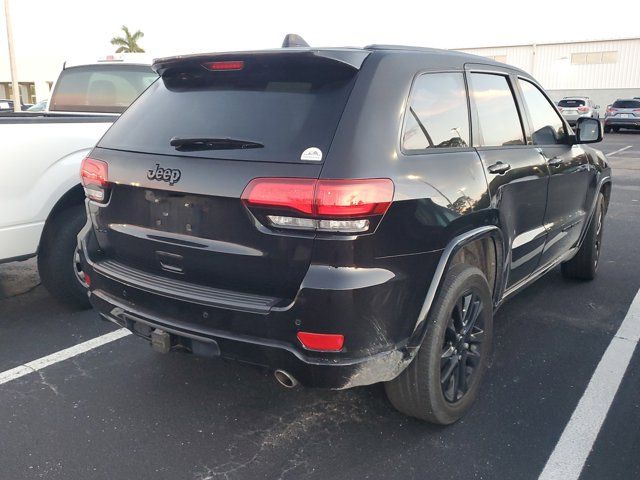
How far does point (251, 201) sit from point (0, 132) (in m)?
2.25

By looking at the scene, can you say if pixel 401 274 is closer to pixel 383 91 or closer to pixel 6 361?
pixel 383 91

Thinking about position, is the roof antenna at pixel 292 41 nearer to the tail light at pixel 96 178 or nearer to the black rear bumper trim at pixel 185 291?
the tail light at pixel 96 178

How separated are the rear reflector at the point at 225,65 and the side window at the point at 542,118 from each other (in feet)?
6.66

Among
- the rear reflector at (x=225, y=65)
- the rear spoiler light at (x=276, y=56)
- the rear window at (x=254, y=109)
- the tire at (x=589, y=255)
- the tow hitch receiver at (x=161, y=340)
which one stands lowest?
the tire at (x=589, y=255)

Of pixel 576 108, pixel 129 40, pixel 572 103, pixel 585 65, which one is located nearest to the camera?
pixel 576 108

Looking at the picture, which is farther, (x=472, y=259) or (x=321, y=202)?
(x=472, y=259)

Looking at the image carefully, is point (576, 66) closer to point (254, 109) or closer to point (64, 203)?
point (64, 203)

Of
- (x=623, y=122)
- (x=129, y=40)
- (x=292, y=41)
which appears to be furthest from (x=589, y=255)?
(x=129, y=40)

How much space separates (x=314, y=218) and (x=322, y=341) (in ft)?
1.62

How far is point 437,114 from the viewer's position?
2.93 metres

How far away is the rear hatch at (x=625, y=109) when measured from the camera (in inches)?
1077

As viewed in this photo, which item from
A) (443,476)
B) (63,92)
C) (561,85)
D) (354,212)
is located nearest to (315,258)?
(354,212)

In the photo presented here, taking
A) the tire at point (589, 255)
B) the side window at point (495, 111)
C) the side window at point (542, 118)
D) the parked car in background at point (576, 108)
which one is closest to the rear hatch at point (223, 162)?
the side window at point (495, 111)

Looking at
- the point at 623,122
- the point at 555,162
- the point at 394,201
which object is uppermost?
the point at 394,201
